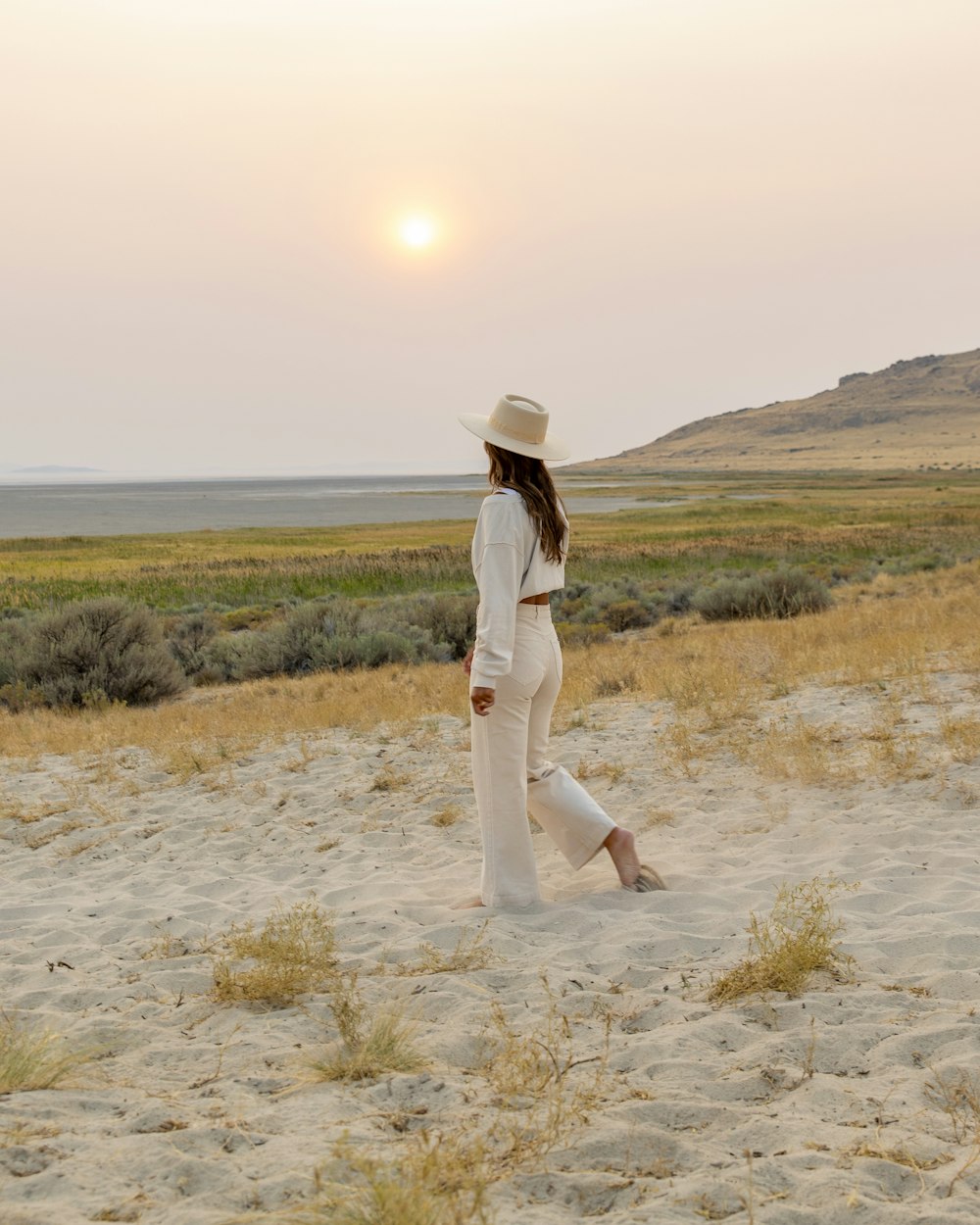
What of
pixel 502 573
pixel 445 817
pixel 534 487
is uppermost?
pixel 534 487

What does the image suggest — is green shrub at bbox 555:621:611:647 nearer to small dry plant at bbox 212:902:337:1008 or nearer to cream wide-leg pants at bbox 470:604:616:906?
cream wide-leg pants at bbox 470:604:616:906

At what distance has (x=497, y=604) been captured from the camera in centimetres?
471

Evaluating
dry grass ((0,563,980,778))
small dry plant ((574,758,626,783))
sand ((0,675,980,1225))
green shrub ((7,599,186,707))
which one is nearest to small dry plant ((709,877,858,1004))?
sand ((0,675,980,1225))

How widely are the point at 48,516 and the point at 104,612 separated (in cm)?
8510

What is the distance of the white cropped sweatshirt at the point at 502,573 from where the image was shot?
15.4 feet

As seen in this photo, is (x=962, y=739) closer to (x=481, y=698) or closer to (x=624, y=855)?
(x=624, y=855)

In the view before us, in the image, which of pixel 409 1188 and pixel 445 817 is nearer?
pixel 409 1188

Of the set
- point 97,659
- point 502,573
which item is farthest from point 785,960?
point 97,659

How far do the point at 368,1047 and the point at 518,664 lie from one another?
1872 mm

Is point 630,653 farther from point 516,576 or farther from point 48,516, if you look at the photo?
point 48,516

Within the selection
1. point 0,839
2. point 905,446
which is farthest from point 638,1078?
point 905,446

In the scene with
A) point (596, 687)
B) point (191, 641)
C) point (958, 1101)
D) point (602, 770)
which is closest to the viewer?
point (958, 1101)

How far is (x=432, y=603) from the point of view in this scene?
21.2 meters

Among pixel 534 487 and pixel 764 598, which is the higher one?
pixel 534 487
